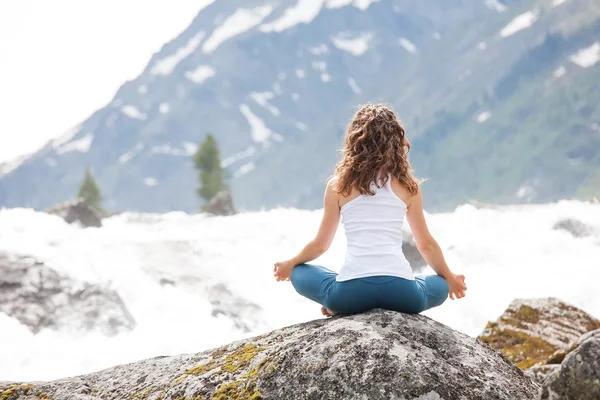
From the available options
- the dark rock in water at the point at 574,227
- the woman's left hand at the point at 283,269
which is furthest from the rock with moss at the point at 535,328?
the dark rock in water at the point at 574,227

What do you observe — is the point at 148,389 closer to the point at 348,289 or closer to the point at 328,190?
the point at 348,289

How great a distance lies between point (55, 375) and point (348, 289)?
36.5ft

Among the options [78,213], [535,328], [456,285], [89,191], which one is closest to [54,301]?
[535,328]

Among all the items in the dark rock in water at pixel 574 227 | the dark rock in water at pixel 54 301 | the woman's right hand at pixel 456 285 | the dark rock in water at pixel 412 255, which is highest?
the dark rock in water at pixel 574 227

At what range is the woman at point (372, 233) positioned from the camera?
641cm

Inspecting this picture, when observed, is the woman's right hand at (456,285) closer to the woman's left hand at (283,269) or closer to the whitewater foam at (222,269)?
the woman's left hand at (283,269)

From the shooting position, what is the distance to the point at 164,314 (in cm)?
1903

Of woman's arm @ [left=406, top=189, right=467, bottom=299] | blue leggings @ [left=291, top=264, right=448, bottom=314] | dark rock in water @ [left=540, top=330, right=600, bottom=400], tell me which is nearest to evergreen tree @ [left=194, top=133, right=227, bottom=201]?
woman's arm @ [left=406, top=189, right=467, bottom=299]

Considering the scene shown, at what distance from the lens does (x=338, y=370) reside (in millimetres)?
5293

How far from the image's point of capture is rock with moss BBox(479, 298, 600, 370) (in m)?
11.7

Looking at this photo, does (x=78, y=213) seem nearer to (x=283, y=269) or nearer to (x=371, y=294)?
(x=283, y=269)

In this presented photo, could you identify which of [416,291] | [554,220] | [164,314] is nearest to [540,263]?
[554,220]

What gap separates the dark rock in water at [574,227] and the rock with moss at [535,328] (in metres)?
11.6

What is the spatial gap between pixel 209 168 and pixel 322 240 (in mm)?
100158
